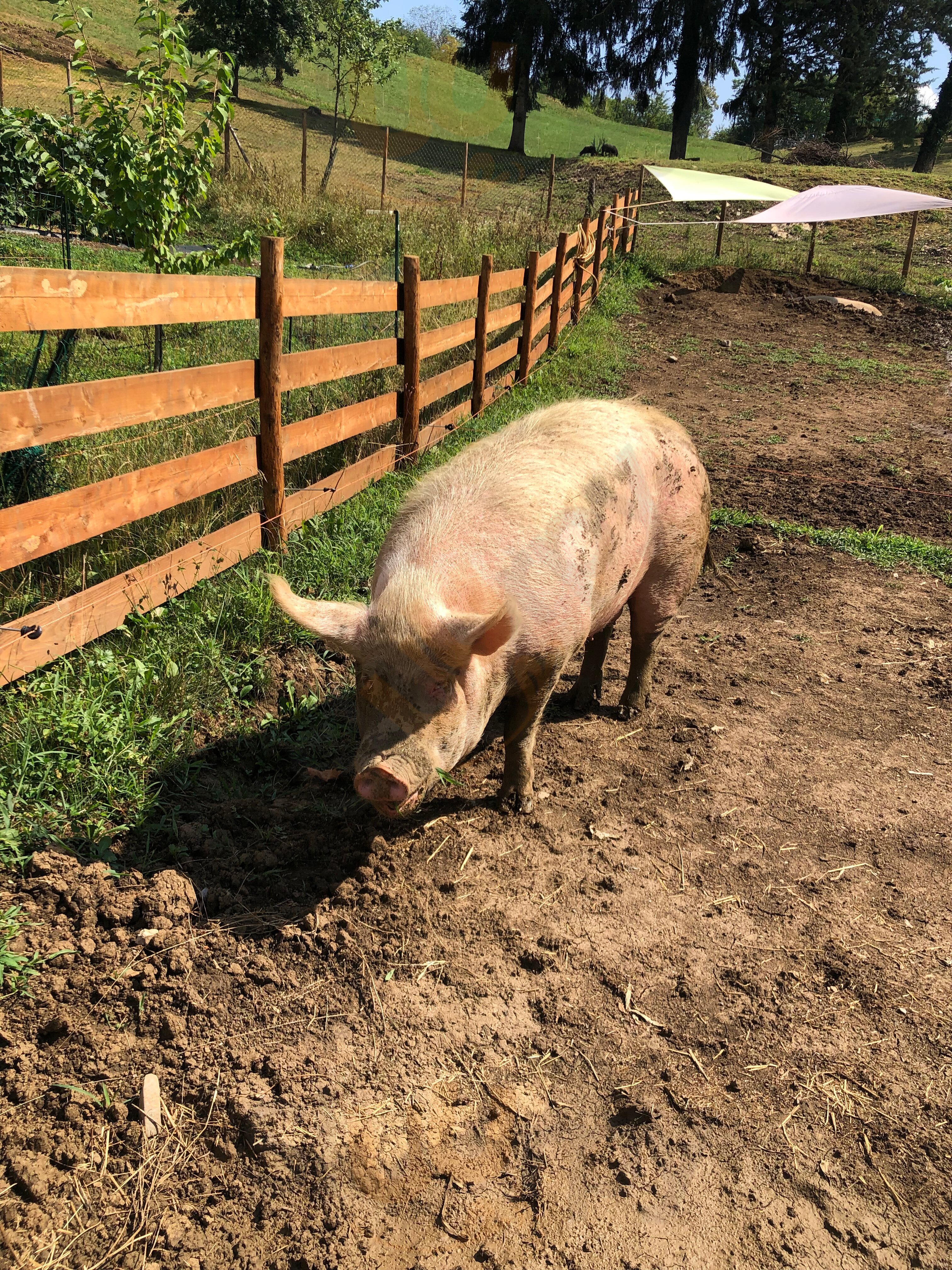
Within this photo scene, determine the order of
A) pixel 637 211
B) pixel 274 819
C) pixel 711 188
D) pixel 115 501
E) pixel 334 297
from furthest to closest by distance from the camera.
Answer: pixel 637 211 → pixel 711 188 → pixel 334 297 → pixel 115 501 → pixel 274 819

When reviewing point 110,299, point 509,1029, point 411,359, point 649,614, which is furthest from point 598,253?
point 509,1029

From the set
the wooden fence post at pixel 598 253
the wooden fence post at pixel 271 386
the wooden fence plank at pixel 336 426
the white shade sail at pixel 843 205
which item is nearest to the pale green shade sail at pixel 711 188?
the white shade sail at pixel 843 205

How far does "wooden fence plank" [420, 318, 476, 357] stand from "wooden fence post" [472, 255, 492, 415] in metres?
0.07

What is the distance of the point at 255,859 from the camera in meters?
3.00

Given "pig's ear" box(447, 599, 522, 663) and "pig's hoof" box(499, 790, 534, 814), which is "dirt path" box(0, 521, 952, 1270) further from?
"pig's ear" box(447, 599, 522, 663)

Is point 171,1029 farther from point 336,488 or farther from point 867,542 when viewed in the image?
point 867,542

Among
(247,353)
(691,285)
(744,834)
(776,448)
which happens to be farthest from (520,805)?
(691,285)

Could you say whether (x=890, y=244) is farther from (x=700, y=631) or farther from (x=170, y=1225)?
(x=170, y=1225)

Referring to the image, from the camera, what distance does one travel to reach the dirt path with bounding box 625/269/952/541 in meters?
7.67

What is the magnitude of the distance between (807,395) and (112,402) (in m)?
10.1

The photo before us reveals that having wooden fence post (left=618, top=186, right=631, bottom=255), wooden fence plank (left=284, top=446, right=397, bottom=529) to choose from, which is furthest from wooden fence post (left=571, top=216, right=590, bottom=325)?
wooden fence plank (left=284, top=446, right=397, bottom=529)

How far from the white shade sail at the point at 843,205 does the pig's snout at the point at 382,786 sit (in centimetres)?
1691

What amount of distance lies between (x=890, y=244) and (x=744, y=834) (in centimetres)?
2577

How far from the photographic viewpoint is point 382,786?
2627mm
